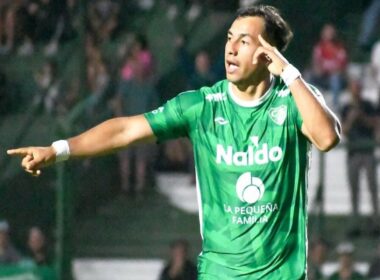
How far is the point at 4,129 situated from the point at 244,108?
6.40 meters

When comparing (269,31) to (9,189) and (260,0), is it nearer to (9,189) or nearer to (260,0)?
(9,189)

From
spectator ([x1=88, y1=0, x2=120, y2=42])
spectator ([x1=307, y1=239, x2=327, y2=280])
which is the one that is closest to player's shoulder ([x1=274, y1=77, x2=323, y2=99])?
spectator ([x1=307, y1=239, x2=327, y2=280])

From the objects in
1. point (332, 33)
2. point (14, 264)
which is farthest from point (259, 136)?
point (332, 33)

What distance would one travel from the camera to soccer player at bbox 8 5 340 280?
5707mm

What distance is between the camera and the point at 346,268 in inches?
A: 429

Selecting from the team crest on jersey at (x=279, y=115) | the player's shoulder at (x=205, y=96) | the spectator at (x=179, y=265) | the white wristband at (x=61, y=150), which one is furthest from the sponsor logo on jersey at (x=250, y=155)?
the spectator at (x=179, y=265)

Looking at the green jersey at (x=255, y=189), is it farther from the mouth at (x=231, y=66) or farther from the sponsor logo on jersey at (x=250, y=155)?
the mouth at (x=231, y=66)

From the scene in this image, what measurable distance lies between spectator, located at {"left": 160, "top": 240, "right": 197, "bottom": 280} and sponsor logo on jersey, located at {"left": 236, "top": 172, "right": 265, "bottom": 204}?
198 inches

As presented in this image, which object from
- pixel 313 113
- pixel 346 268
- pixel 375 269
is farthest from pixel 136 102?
pixel 313 113

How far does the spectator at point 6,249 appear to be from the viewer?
10852 mm

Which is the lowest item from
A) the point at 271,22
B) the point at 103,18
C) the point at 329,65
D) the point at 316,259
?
the point at 316,259

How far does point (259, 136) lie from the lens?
18.9 feet

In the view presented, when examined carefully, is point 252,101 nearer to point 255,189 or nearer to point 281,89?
point 281,89

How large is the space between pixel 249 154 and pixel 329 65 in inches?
286
